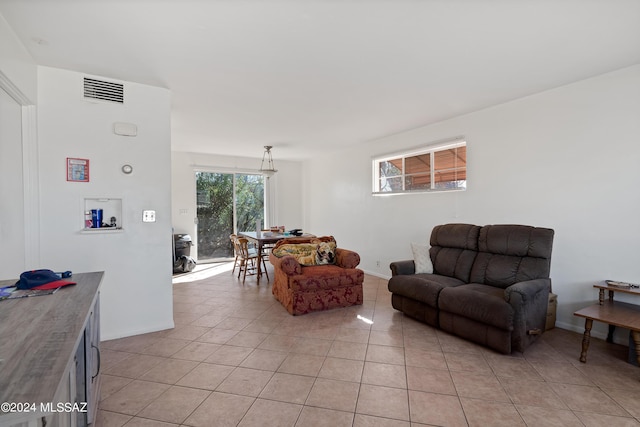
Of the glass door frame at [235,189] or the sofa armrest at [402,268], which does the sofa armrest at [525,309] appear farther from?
the glass door frame at [235,189]

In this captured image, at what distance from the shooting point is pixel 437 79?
2.98 metres

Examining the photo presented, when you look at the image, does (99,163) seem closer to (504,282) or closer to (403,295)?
(403,295)

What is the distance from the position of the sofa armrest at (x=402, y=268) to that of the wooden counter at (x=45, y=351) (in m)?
3.02

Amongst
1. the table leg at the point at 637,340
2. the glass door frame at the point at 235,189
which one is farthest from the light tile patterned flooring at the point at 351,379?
the glass door frame at the point at 235,189

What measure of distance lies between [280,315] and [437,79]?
323cm

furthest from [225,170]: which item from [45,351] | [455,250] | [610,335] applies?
[610,335]

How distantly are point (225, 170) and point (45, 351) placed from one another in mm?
6711

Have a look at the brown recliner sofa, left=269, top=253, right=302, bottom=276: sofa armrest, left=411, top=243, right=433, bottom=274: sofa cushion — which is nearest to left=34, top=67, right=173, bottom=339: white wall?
left=269, top=253, right=302, bottom=276: sofa armrest

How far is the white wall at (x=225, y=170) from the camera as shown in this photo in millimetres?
6750

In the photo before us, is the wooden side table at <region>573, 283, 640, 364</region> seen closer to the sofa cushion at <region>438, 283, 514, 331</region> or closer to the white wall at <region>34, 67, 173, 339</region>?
the sofa cushion at <region>438, 283, 514, 331</region>

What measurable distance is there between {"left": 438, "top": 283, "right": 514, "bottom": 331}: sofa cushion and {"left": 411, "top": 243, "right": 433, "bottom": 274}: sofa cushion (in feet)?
2.05

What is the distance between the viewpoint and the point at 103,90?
2934mm

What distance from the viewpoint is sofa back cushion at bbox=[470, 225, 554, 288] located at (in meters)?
2.97

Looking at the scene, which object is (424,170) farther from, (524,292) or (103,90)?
(103,90)
